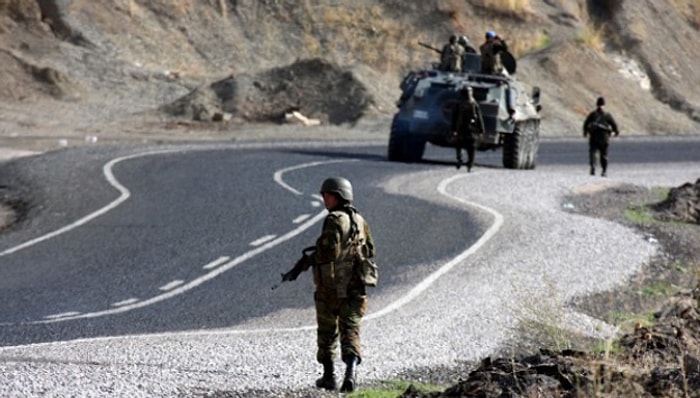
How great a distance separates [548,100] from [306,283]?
40373mm

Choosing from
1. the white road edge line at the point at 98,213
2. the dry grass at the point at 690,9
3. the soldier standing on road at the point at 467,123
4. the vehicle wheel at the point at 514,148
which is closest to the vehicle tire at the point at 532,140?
the vehicle wheel at the point at 514,148

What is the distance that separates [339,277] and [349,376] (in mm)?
627

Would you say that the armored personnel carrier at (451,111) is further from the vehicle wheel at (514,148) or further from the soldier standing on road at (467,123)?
the soldier standing on road at (467,123)

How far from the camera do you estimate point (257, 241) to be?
18.7 m

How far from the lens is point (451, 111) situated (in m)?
30.2

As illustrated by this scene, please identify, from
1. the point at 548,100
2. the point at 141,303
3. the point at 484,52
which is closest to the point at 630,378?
the point at 141,303

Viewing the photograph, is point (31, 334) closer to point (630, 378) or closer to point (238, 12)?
point (630, 378)

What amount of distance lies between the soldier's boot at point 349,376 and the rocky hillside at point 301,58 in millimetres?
34115

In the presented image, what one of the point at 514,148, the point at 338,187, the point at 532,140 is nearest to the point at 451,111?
the point at 514,148

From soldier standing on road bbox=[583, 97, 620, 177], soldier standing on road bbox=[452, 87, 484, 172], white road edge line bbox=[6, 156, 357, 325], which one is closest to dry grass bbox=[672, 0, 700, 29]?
soldier standing on road bbox=[583, 97, 620, 177]

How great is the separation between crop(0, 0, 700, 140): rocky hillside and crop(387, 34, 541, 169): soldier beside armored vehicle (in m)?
15.2

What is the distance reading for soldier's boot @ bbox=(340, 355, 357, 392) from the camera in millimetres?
9562

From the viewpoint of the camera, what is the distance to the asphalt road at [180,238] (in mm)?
14312

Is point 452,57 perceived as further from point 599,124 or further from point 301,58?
point 301,58
